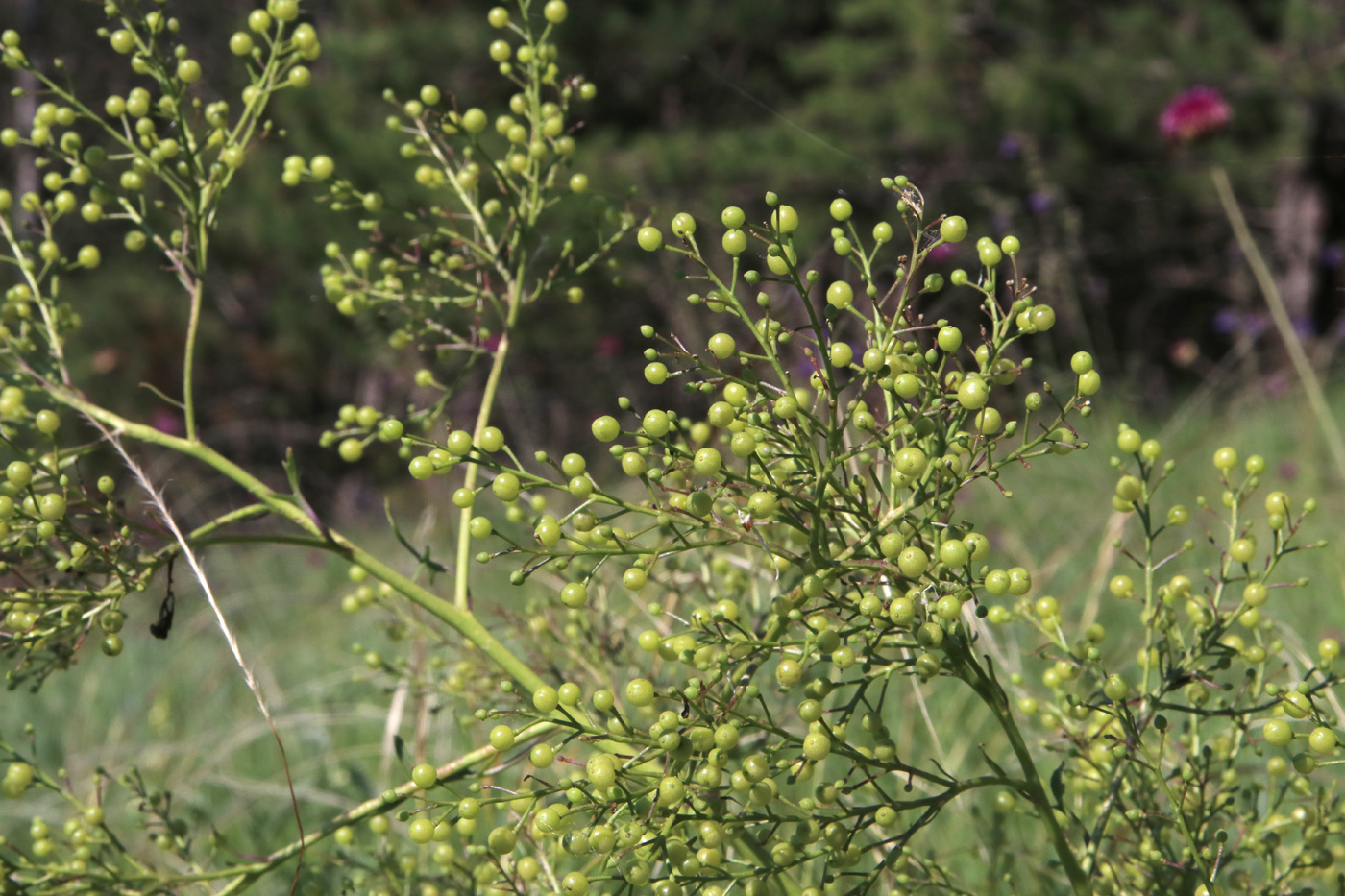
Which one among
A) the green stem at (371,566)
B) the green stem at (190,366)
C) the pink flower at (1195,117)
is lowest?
the green stem at (371,566)

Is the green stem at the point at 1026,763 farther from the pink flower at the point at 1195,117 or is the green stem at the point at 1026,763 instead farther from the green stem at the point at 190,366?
the pink flower at the point at 1195,117

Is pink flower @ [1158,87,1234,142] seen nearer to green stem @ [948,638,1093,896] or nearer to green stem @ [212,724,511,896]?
green stem @ [948,638,1093,896]

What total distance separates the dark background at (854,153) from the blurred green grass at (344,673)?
1.37 m

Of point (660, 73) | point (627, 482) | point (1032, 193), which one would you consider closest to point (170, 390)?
point (660, 73)

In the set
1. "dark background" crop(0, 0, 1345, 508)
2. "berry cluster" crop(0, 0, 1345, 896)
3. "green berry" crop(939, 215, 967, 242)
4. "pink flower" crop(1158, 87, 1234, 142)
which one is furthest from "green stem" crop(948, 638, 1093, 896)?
"pink flower" crop(1158, 87, 1234, 142)

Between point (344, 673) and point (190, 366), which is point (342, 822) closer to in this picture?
point (190, 366)

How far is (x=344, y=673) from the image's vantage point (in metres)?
2.73

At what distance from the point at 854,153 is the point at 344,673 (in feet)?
12.2

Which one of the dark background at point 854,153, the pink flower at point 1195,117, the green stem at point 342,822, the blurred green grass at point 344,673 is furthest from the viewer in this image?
the dark background at point 854,153

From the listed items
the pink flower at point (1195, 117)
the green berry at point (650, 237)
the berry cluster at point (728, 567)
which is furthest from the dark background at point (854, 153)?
the green berry at point (650, 237)

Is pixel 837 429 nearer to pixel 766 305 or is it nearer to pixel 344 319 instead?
pixel 766 305

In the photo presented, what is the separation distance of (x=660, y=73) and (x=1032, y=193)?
2920 mm

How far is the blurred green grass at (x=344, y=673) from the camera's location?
2.20 metres

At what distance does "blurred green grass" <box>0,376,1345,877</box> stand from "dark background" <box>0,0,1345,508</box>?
1367mm
